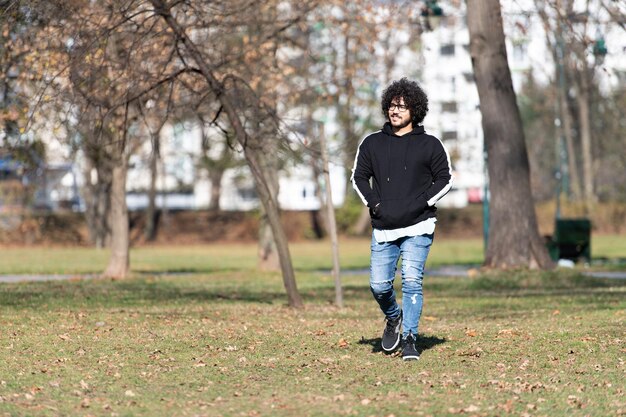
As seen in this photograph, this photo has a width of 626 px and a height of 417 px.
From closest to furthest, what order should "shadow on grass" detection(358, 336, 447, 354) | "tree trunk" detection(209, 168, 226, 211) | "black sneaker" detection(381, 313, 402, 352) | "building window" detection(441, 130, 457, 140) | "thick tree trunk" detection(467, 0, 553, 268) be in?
1. "black sneaker" detection(381, 313, 402, 352)
2. "shadow on grass" detection(358, 336, 447, 354)
3. "thick tree trunk" detection(467, 0, 553, 268)
4. "tree trunk" detection(209, 168, 226, 211)
5. "building window" detection(441, 130, 457, 140)

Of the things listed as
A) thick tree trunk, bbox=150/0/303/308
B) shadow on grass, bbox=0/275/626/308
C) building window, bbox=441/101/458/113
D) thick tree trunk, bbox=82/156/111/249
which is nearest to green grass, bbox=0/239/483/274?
thick tree trunk, bbox=82/156/111/249

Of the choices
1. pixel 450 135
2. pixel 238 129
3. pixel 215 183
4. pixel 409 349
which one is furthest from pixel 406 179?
pixel 450 135

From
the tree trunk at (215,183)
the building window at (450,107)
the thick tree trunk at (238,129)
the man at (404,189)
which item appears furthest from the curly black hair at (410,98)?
the tree trunk at (215,183)

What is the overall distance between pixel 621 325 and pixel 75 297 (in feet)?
25.5

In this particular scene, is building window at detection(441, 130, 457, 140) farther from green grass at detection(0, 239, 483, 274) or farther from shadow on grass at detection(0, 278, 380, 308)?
shadow on grass at detection(0, 278, 380, 308)

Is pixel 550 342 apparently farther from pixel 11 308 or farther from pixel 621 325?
pixel 11 308

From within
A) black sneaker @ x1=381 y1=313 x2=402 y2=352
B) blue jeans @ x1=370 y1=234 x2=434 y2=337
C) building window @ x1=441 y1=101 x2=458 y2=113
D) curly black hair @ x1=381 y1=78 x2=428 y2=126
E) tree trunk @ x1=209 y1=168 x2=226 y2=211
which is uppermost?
building window @ x1=441 y1=101 x2=458 y2=113

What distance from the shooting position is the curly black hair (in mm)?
9547

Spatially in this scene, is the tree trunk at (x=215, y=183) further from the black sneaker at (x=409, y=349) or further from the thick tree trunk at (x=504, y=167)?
the black sneaker at (x=409, y=349)

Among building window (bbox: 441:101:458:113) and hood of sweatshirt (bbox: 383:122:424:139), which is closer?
hood of sweatshirt (bbox: 383:122:424:139)

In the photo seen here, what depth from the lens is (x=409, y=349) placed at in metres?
9.62

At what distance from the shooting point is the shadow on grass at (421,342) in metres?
10.5

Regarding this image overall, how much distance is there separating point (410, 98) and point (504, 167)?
13140 mm

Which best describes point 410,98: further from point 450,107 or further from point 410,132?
point 450,107
